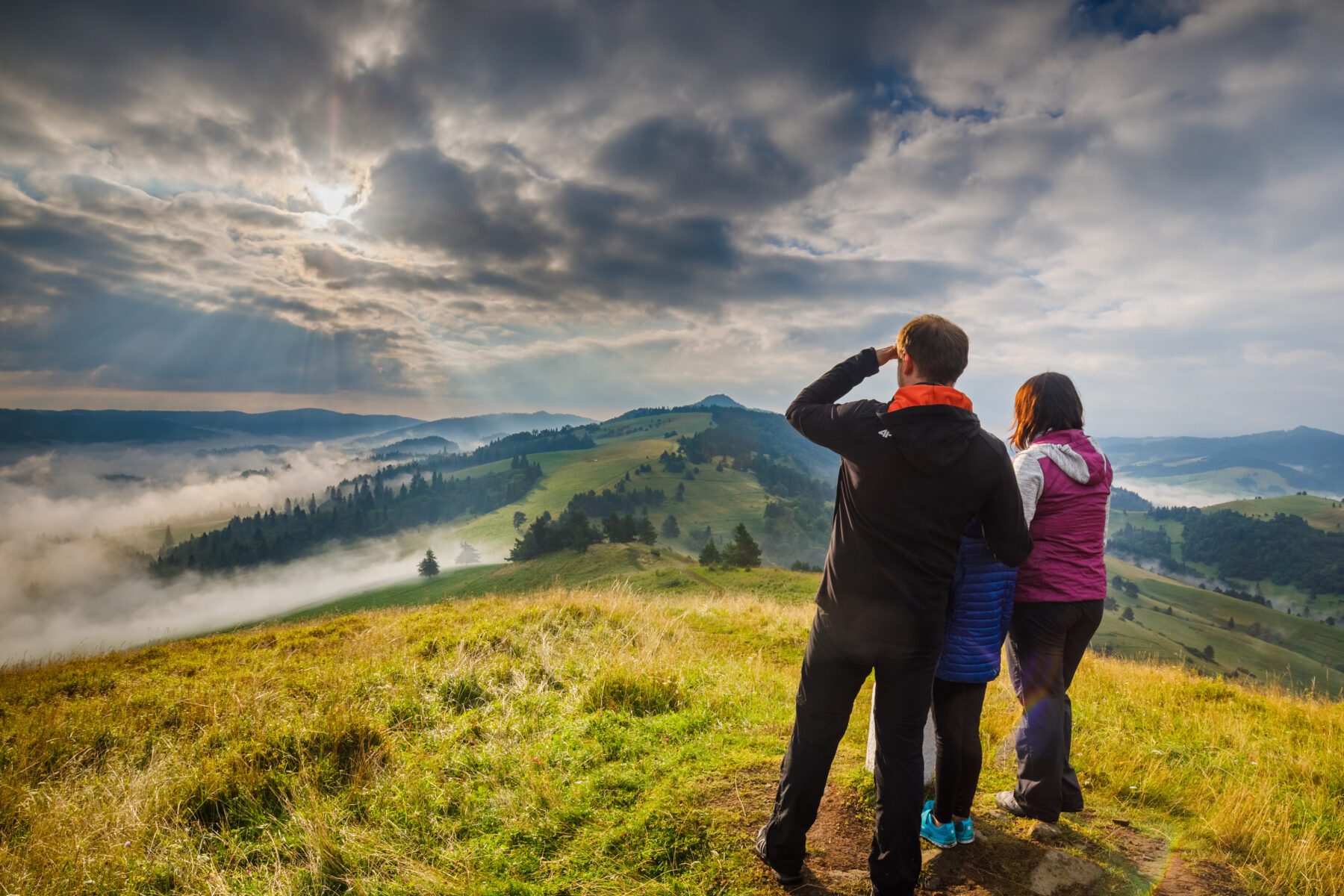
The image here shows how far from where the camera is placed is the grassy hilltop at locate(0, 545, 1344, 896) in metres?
3.60

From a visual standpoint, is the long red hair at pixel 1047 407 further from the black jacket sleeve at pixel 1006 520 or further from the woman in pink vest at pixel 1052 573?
the black jacket sleeve at pixel 1006 520

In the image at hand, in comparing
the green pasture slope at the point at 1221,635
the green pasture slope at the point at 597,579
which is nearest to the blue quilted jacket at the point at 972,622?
the green pasture slope at the point at 597,579

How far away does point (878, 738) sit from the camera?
3.19m

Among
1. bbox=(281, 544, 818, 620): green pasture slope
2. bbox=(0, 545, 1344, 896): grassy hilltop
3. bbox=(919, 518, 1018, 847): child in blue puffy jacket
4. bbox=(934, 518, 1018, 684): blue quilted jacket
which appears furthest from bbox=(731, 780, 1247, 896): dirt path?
bbox=(281, 544, 818, 620): green pasture slope

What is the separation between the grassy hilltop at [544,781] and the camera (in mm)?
3604

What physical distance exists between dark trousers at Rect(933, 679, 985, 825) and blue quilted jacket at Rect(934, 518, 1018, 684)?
106mm

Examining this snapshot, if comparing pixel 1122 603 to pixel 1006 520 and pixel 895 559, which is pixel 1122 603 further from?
pixel 895 559

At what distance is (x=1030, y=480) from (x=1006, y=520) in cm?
80

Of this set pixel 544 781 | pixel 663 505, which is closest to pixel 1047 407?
pixel 544 781

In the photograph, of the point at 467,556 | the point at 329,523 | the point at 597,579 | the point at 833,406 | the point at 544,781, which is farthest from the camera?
the point at 329,523

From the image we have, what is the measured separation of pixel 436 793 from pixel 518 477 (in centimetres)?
19630

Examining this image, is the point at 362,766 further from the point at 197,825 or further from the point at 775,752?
the point at 775,752

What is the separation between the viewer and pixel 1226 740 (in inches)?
240

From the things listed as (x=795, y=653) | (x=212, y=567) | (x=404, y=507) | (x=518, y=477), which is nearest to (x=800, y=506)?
(x=518, y=477)
